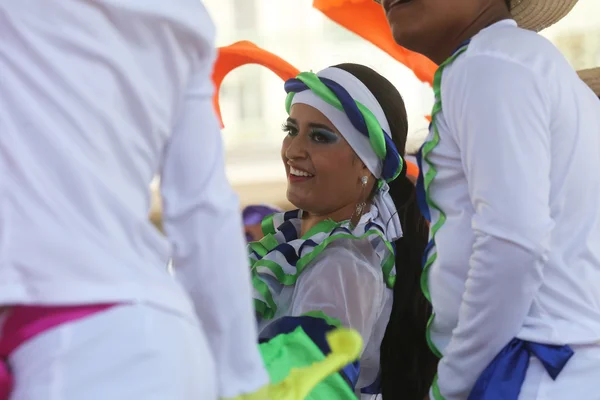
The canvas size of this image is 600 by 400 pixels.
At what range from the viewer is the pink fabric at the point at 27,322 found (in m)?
0.68

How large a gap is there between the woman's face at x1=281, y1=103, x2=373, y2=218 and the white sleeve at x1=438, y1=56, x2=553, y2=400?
82 cm

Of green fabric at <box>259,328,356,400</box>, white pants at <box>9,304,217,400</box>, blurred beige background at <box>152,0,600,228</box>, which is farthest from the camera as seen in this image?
blurred beige background at <box>152,0,600,228</box>

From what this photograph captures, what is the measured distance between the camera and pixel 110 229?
28.8 inches

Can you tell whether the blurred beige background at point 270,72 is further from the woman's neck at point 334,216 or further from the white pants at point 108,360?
the white pants at point 108,360

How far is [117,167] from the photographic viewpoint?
76cm

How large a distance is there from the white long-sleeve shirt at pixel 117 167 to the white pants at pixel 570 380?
48cm

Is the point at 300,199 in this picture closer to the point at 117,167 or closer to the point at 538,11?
the point at 538,11

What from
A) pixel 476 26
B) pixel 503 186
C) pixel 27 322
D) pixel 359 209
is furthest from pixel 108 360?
pixel 359 209

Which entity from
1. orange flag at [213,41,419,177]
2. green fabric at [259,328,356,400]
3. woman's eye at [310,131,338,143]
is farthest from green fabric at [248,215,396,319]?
orange flag at [213,41,419,177]

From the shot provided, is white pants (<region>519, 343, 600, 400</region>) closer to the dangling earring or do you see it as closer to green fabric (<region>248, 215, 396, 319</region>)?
green fabric (<region>248, 215, 396, 319</region>)

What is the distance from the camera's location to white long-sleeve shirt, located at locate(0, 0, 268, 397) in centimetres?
70

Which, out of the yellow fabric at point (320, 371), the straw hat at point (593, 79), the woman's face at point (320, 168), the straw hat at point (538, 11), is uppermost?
the straw hat at point (538, 11)

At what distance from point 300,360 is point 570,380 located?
0.48 meters

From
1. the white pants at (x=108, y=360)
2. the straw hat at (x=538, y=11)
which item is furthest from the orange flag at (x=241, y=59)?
the white pants at (x=108, y=360)
